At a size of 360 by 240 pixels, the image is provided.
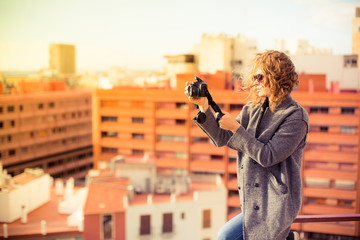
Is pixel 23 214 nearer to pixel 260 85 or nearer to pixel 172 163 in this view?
pixel 260 85

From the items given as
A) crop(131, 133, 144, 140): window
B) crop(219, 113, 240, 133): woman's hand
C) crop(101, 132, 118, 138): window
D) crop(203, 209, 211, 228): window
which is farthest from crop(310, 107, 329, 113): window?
crop(219, 113, 240, 133): woman's hand

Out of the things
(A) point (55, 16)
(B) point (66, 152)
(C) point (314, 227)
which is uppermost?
(A) point (55, 16)

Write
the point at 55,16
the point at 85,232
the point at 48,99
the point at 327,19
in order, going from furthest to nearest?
the point at 55,16 → the point at 48,99 → the point at 327,19 → the point at 85,232

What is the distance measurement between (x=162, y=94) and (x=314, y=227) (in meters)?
8.77

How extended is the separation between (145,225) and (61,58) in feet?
70.3

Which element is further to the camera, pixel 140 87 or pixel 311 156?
pixel 140 87

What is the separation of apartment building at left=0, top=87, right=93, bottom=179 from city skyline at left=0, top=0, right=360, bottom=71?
2.21 metres

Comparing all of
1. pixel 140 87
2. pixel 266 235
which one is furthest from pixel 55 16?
pixel 266 235

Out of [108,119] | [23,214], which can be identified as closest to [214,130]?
[23,214]

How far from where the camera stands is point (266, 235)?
980 millimetres

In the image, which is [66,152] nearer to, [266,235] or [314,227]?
[314,227]

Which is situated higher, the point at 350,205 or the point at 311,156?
the point at 311,156

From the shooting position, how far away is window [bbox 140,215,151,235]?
27.1 feet

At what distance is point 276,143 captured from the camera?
928 millimetres
